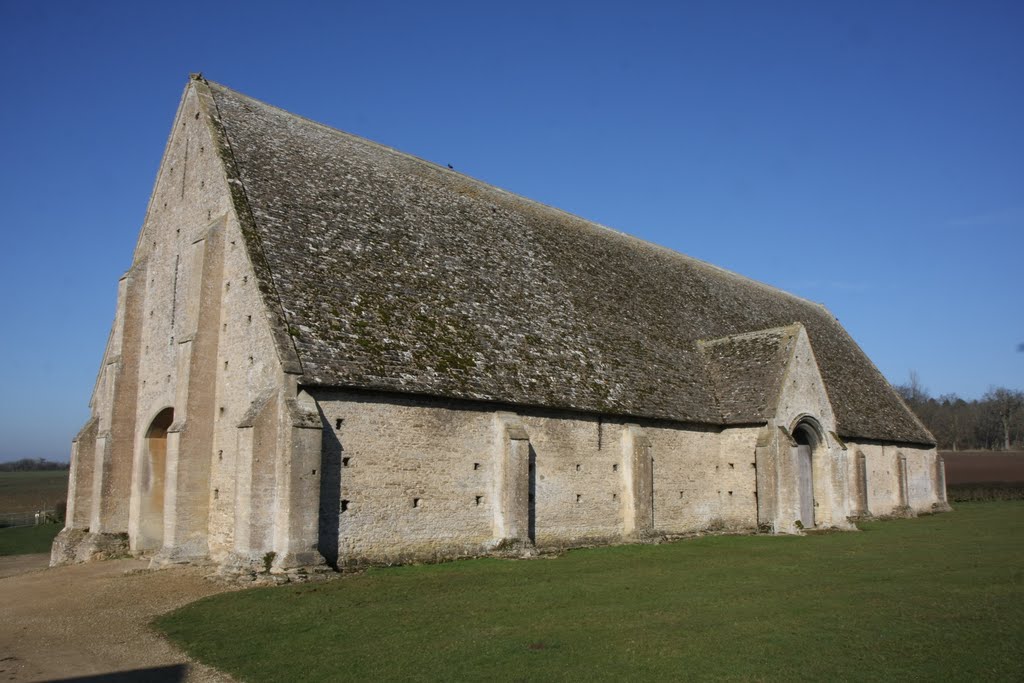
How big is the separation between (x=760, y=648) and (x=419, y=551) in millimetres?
10492

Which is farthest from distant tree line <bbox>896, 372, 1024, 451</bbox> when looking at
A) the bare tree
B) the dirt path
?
the dirt path

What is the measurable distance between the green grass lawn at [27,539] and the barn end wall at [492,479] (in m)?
18.0

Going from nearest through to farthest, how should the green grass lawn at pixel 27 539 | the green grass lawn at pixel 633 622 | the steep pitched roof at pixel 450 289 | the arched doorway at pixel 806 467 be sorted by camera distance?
the green grass lawn at pixel 633 622 → the steep pitched roof at pixel 450 289 → the green grass lawn at pixel 27 539 → the arched doorway at pixel 806 467

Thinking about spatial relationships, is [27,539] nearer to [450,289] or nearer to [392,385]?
[450,289]

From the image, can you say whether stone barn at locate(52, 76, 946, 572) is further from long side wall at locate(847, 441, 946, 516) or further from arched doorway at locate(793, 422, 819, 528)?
long side wall at locate(847, 441, 946, 516)

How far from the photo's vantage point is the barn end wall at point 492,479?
18875 mm

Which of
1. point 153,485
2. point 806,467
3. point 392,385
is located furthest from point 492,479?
point 806,467

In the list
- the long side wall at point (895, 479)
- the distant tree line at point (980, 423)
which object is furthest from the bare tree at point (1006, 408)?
the long side wall at point (895, 479)

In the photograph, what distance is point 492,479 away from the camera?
21.9 metres

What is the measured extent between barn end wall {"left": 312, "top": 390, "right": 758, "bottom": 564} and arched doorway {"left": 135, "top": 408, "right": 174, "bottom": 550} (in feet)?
24.2

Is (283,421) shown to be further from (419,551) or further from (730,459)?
(730,459)

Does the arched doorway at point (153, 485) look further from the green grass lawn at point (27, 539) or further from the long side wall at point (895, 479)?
the long side wall at point (895, 479)

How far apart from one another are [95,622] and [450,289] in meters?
12.8

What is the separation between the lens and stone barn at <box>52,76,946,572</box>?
18.9 metres
